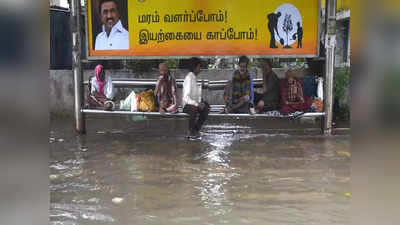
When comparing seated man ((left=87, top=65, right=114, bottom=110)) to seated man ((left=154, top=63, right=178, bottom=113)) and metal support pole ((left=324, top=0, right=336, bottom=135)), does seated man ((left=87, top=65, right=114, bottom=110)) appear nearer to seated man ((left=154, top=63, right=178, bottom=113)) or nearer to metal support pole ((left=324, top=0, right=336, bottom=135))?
seated man ((left=154, top=63, right=178, bottom=113))

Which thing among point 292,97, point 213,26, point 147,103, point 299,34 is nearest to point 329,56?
point 299,34

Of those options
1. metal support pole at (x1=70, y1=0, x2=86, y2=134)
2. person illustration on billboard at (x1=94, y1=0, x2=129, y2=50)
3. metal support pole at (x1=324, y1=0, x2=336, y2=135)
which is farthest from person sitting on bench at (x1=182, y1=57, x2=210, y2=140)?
metal support pole at (x1=324, y1=0, x2=336, y2=135)

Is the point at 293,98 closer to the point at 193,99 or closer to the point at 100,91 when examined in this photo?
the point at 193,99

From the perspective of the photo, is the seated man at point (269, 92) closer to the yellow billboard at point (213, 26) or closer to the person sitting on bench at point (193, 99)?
the yellow billboard at point (213, 26)

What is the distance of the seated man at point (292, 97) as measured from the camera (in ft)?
23.2

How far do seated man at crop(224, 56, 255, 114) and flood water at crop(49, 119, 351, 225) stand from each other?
0.49 m

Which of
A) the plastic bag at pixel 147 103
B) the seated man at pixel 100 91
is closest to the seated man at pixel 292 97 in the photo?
the plastic bag at pixel 147 103

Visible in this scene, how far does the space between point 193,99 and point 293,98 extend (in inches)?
65.4

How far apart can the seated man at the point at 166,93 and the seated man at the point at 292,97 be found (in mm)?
1806
